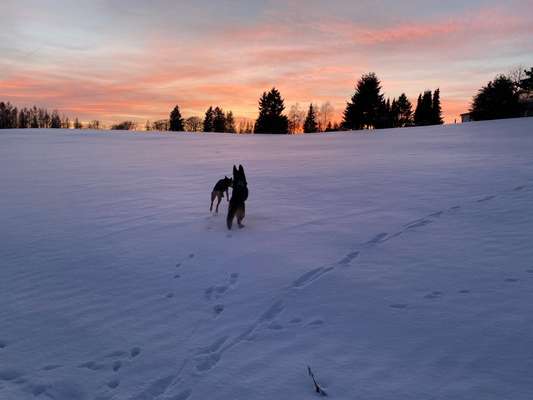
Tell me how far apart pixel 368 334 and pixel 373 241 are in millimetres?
2758

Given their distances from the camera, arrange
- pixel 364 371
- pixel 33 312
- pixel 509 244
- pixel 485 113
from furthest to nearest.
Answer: pixel 485 113 < pixel 509 244 < pixel 33 312 < pixel 364 371

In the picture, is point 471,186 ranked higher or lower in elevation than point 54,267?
higher

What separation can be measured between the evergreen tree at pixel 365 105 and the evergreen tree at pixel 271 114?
10284 mm

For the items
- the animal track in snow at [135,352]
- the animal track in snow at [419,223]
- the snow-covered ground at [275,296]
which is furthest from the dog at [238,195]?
the animal track in snow at [135,352]

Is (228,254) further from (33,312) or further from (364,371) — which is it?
(364,371)

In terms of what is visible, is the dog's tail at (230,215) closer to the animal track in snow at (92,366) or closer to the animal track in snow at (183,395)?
the animal track in snow at (92,366)

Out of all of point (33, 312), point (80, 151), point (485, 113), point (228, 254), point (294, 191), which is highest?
point (485, 113)

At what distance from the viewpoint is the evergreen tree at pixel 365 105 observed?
148 feet

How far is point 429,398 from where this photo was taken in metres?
2.80

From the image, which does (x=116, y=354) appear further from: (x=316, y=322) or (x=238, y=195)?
(x=238, y=195)

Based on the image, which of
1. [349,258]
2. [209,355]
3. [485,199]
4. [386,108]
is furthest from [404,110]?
[209,355]

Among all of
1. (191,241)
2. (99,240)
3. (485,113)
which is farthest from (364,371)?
(485,113)

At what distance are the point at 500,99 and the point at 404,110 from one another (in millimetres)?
38311

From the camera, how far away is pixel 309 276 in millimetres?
5098
